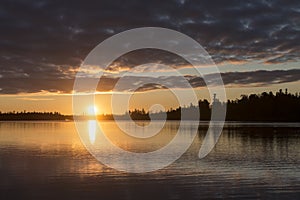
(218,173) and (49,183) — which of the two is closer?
(49,183)

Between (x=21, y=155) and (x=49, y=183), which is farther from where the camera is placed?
(x=21, y=155)

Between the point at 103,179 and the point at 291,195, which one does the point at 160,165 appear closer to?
the point at 103,179

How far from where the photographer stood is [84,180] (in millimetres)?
25328

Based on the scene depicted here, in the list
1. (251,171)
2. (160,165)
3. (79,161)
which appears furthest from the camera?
(79,161)

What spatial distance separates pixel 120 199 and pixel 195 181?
6.53 m

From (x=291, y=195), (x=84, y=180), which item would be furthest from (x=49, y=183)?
(x=291, y=195)

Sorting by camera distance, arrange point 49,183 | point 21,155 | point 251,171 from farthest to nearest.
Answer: point 21,155 < point 251,171 < point 49,183

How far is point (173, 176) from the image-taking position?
27.3m

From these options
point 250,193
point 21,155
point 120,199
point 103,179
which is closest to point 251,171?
point 250,193

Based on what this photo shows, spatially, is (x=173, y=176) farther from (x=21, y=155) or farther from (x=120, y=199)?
(x=21, y=155)

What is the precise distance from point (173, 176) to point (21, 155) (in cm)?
1912

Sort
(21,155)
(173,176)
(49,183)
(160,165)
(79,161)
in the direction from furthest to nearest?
(21,155) → (79,161) → (160,165) → (173,176) → (49,183)

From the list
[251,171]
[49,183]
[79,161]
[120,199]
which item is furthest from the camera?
[79,161]

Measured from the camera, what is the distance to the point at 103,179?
84.1 ft
